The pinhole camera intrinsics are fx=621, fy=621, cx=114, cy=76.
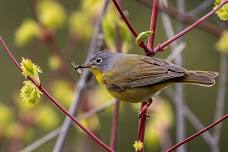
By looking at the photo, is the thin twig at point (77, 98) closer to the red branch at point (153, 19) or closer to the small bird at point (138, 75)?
the small bird at point (138, 75)

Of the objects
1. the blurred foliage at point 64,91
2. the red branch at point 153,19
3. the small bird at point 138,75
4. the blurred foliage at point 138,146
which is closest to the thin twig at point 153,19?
the red branch at point 153,19

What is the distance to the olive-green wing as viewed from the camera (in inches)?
136

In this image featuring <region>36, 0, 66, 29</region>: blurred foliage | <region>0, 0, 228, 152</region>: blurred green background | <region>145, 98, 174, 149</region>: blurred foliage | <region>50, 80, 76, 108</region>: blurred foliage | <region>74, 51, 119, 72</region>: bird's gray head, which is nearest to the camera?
<region>74, 51, 119, 72</region>: bird's gray head

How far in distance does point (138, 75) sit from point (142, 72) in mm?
63

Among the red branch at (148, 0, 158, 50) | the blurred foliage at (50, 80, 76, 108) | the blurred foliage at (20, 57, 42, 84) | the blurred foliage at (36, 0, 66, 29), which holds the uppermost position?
the blurred foliage at (36, 0, 66, 29)

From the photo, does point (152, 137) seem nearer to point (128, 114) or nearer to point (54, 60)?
point (54, 60)

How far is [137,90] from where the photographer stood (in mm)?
3615

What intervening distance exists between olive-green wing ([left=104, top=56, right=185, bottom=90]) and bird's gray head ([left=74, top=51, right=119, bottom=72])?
7 centimetres

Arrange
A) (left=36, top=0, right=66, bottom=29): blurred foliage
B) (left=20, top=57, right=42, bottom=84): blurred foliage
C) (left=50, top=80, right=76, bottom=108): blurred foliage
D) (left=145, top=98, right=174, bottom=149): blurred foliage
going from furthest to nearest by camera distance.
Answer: (left=50, top=80, right=76, bottom=108): blurred foliage
(left=36, top=0, right=66, bottom=29): blurred foliage
(left=145, top=98, right=174, bottom=149): blurred foliage
(left=20, top=57, right=42, bottom=84): blurred foliage

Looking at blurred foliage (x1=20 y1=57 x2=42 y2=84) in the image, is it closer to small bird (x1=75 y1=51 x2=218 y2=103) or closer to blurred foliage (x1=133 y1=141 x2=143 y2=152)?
blurred foliage (x1=133 y1=141 x2=143 y2=152)

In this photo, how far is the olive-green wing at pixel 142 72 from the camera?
3459 mm

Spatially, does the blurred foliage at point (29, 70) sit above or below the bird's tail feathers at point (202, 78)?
below

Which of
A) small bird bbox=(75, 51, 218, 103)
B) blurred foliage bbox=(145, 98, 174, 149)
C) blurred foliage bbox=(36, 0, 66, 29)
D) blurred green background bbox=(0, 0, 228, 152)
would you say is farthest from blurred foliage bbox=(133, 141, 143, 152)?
blurred green background bbox=(0, 0, 228, 152)

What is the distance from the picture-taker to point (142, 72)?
3.54m
